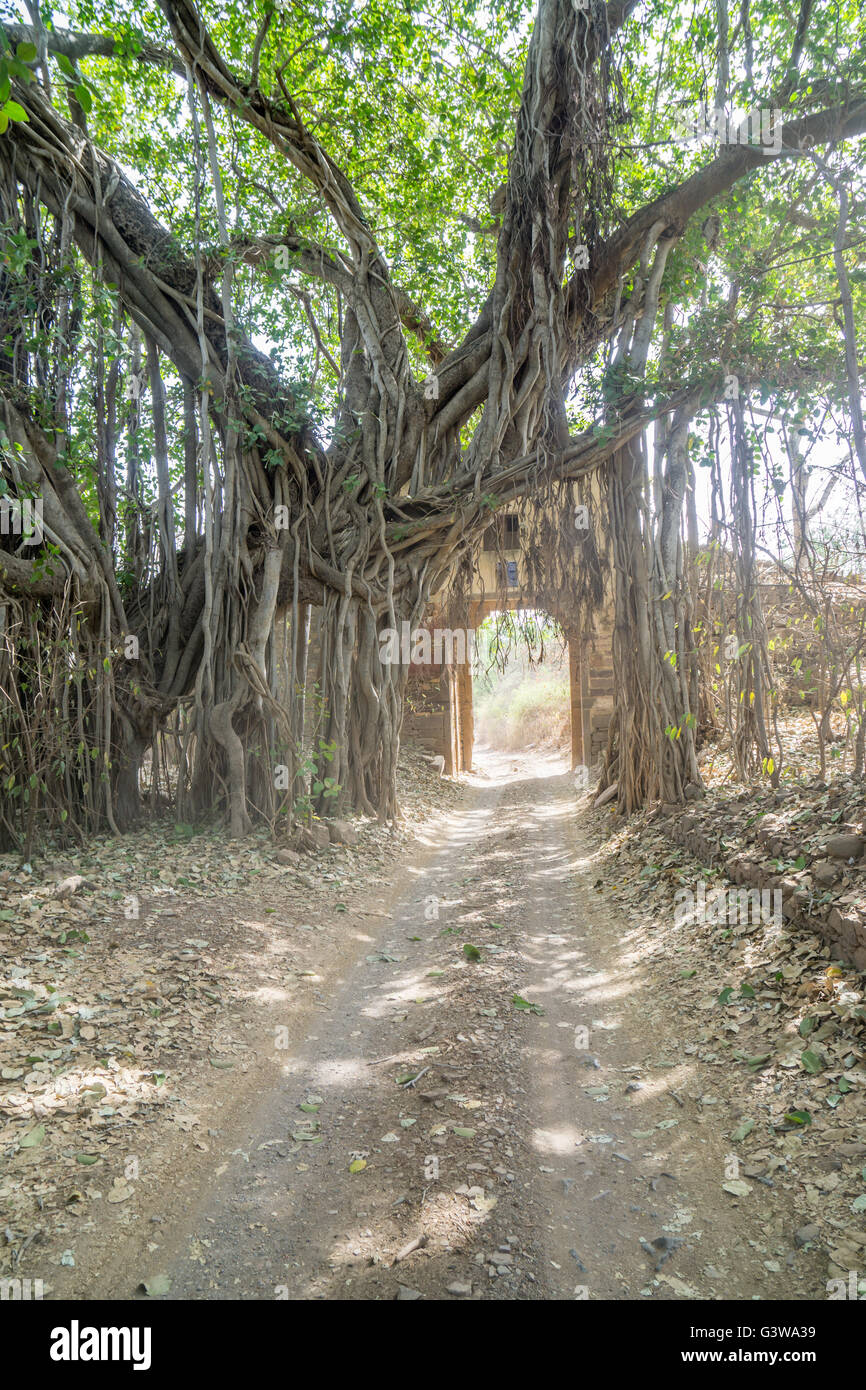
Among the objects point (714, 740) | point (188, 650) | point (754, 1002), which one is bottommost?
point (754, 1002)

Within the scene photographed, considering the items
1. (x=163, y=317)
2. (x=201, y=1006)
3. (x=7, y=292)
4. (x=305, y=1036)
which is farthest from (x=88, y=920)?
(x=163, y=317)

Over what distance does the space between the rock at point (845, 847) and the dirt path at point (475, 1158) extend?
2.99 feet

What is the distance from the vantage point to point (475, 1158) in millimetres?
2236

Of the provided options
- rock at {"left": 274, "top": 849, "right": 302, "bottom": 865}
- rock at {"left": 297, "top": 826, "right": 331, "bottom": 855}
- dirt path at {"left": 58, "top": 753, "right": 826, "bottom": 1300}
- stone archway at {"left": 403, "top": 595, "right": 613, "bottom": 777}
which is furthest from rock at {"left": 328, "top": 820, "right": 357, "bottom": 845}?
stone archway at {"left": 403, "top": 595, "right": 613, "bottom": 777}

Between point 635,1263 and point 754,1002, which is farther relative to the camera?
point 754,1002

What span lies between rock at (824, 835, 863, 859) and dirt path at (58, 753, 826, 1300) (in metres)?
0.91

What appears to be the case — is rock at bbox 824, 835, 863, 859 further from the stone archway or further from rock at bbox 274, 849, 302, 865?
the stone archway

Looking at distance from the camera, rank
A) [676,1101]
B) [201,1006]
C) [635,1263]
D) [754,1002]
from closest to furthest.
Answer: [635,1263]
[676,1101]
[754,1002]
[201,1006]

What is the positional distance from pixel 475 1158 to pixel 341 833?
12.9 ft

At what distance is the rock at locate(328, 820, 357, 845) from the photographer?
601 centimetres

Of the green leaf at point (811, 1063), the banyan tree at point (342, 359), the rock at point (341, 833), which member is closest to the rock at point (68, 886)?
the banyan tree at point (342, 359)

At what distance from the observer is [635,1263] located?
6.15ft
